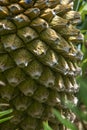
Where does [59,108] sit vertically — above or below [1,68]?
below

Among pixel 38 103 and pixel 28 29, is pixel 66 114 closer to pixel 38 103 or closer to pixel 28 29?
pixel 38 103

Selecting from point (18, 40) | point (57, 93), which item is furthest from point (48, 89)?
point (18, 40)

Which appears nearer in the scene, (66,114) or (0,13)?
(0,13)

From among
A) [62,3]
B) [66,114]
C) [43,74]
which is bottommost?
[66,114]

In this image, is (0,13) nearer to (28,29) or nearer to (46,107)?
(28,29)

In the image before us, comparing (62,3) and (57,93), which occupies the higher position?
(62,3)

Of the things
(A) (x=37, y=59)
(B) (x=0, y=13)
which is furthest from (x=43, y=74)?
(B) (x=0, y=13)
